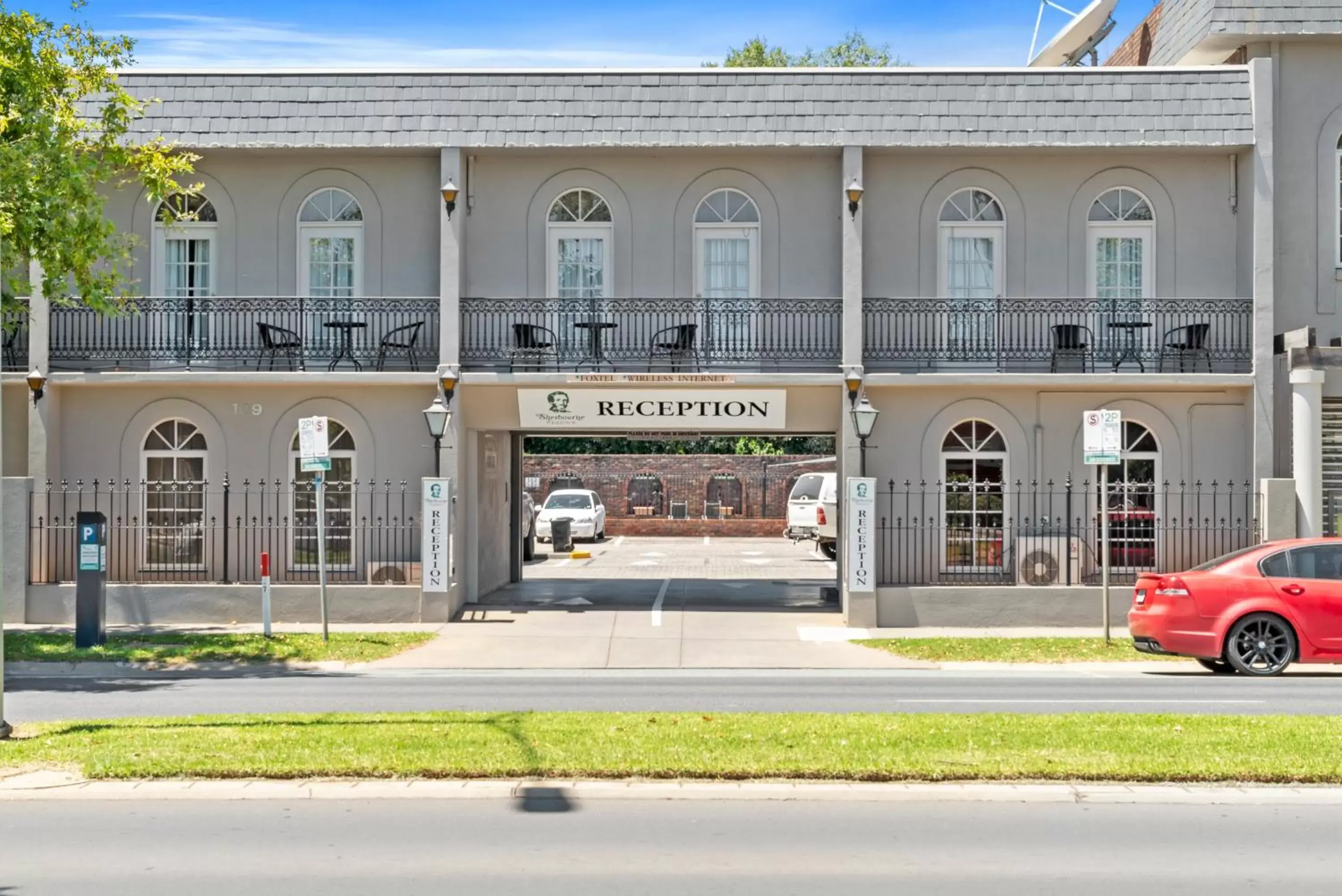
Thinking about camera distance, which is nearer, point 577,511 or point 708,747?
point 708,747

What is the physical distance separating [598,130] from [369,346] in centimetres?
473

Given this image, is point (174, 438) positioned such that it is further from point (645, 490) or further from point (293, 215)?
point (645, 490)

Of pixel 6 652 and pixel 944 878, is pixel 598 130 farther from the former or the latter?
pixel 944 878

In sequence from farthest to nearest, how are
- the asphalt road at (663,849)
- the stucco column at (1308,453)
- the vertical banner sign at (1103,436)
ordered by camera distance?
the stucco column at (1308,453)
the vertical banner sign at (1103,436)
the asphalt road at (663,849)

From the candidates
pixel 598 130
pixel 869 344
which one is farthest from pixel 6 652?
pixel 869 344

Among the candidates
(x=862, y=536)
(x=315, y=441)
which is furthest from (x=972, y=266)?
(x=315, y=441)

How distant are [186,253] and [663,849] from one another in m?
18.2

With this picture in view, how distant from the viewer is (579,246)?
23.3 meters

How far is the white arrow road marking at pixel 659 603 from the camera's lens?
21.7 meters

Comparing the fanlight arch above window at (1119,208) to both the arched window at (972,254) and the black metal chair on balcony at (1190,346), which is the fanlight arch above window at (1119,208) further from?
the black metal chair on balcony at (1190,346)

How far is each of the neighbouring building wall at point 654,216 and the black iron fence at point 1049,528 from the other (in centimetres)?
368

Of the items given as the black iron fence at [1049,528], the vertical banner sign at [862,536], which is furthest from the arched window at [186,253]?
the black iron fence at [1049,528]

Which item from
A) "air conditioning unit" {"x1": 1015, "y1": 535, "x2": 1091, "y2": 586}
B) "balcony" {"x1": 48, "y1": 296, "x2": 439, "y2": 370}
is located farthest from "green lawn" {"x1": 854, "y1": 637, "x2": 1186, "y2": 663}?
"balcony" {"x1": 48, "y1": 296, "x2": 439, "y2": 370}

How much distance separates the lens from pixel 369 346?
75.4 feet
